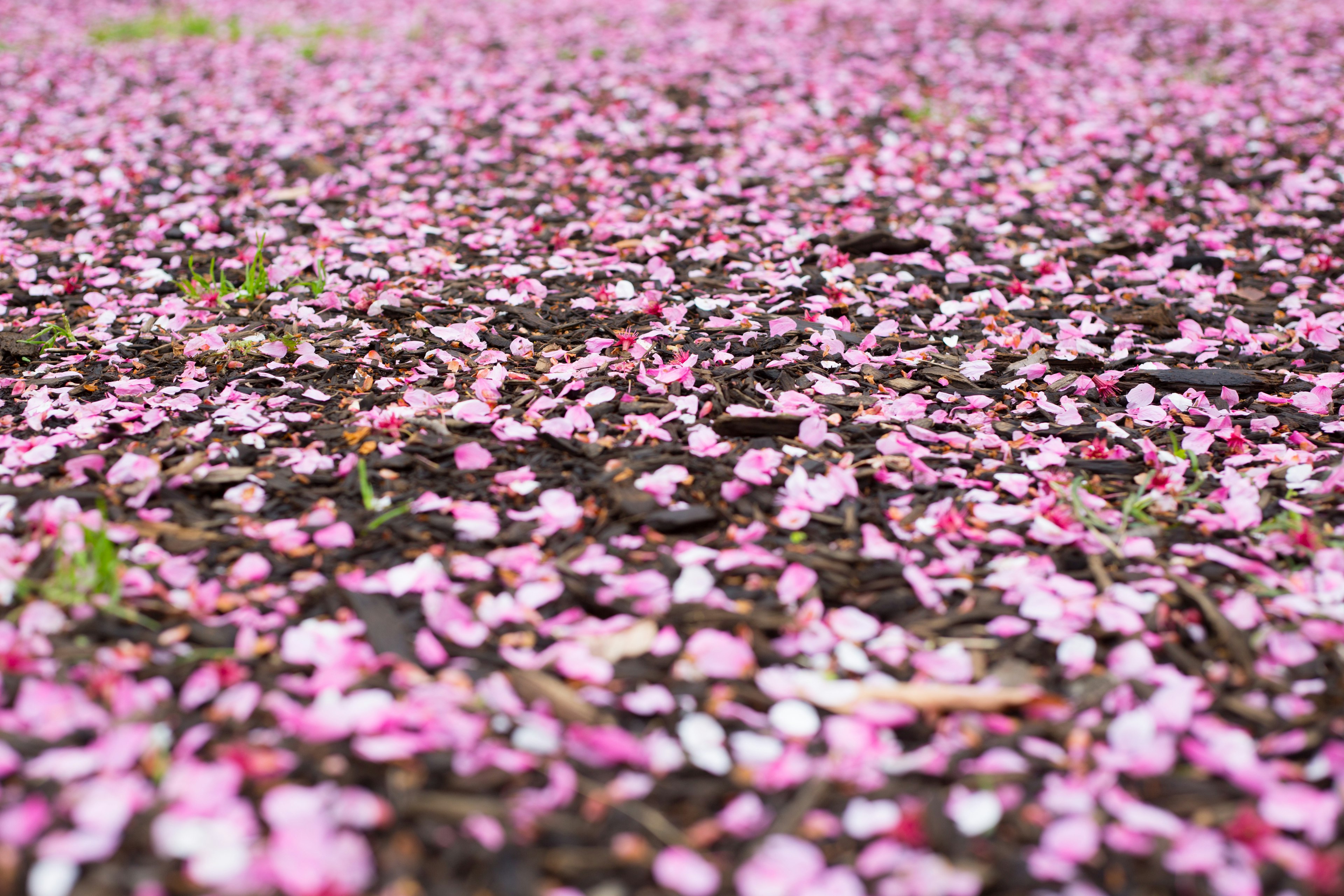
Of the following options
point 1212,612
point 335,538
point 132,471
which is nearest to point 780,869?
point 1212,612

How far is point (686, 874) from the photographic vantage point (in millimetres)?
1727

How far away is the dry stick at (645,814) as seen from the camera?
1.81 metres

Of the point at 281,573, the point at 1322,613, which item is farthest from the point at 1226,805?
the point at 281,573

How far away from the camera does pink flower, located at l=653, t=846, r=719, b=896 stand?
171cm

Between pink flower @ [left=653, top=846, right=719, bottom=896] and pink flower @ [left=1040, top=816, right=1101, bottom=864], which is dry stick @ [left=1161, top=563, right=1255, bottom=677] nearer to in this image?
pink flower @ [left=1040, top=816, right=1101, bottom=864]

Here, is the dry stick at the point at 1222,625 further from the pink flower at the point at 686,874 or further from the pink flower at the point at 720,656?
the pink flower at the point at 686,874

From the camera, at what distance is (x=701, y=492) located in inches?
113

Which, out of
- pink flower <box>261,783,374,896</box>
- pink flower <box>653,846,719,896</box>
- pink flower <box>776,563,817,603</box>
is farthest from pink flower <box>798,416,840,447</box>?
pink flower <box>261,783,374,896</box>

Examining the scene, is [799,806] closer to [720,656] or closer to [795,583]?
[720,656]

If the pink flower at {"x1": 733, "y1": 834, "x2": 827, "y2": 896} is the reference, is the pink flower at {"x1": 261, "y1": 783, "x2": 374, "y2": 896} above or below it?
above

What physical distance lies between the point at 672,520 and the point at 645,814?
1.01 m

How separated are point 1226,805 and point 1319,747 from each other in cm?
32

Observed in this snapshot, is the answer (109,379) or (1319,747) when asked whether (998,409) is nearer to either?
(1319,747)

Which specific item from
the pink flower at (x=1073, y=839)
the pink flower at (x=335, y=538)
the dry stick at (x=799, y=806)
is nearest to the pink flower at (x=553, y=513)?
the pink flower at (x=335, y=538)
